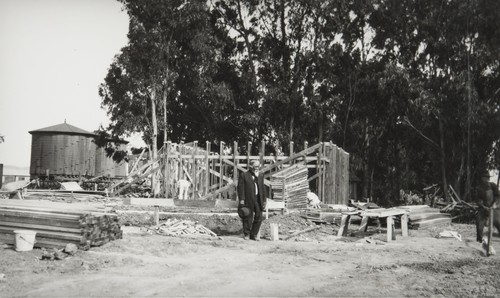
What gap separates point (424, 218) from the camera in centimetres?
1653

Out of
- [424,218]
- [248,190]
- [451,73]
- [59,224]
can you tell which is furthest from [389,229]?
[451,73]

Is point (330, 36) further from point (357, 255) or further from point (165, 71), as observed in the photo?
point (357, 255)

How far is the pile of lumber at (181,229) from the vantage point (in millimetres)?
12663

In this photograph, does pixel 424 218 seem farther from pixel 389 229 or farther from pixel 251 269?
pixel 251 269

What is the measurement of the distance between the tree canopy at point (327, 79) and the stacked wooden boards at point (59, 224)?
20.8 meters

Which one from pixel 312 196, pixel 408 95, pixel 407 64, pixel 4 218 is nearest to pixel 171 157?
pixel 312 196

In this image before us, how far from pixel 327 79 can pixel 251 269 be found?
2684 centimetres

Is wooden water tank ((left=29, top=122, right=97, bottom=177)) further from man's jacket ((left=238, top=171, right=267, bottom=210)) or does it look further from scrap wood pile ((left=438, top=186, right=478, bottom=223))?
man's jacket ((left=238, top=171, right=267, bottom=210))

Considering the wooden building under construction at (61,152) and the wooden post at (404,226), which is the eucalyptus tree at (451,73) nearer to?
the wooden post at (404,226)

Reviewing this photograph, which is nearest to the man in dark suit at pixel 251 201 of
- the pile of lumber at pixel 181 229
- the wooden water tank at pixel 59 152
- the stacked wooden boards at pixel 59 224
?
the pile of lumber at pixel 181 229

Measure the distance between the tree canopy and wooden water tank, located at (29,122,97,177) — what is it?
9.08 meters

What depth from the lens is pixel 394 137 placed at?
1395 inches

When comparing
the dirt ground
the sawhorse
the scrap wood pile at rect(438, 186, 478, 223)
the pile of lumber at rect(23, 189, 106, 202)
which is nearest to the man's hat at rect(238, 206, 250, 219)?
the dirt ground

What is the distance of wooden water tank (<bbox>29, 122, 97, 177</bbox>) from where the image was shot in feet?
142
